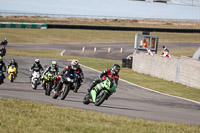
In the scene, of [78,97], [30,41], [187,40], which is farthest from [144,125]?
[187,40]

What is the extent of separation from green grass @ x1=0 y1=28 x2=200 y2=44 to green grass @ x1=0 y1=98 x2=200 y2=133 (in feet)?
161

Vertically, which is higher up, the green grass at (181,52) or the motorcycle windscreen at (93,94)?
the motorcycle windscreen at (93,94)

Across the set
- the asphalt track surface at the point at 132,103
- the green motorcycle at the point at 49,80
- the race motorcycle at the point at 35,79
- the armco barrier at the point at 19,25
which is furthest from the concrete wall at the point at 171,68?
the armco barrier at the point at 19,25

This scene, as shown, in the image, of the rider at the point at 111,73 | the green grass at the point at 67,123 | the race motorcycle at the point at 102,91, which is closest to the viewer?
the green grass at the point at 67,123

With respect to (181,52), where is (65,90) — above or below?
above

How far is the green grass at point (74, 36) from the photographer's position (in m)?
63.4

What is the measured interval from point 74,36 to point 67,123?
194 ft

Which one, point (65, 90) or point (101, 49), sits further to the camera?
point (101, 49)

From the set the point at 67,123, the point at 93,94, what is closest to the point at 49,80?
the point at 93,94

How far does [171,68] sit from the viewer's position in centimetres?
2625

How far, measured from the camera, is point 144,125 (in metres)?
10.9

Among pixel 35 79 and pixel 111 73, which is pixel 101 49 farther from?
pixel 111 73

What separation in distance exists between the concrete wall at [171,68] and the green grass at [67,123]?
12.4 metres

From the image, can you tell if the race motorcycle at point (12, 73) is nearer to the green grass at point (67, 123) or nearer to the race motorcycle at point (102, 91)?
the race motorcycle at point (102, 91)
